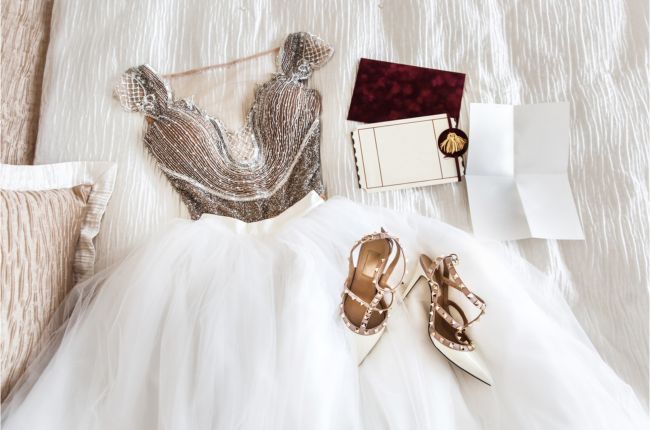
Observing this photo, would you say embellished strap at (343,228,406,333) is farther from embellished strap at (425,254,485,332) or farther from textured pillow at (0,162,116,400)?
textured pillow at (0,162,116,400)

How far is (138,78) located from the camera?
3.10ft

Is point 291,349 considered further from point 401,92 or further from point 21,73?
point 21,73

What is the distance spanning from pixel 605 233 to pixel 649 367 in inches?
9.8

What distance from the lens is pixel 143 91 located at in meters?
0.94

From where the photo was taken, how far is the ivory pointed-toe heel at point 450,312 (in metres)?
0.66

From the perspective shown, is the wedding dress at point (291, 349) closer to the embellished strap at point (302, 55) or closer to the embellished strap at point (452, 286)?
the embellished strap at point (452, 286)

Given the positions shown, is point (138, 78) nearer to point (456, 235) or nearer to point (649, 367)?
point (456, 235)

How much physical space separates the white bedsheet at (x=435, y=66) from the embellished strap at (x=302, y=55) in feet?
0.08

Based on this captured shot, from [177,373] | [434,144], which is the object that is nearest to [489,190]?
[434,144]

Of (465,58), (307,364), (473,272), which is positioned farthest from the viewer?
(465,58)

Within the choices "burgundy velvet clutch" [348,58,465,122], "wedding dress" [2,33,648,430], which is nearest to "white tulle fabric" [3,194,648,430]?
"wedding dress" [2,33,648,430]

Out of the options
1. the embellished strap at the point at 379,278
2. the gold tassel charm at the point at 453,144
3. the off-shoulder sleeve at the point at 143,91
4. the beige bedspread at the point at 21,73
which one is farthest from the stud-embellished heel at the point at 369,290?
the beige bedspread at the point at 21,73

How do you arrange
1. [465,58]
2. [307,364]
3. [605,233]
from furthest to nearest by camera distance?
[465,58] < [605,233] < [307,364]

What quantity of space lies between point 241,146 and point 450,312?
21.6 inches
